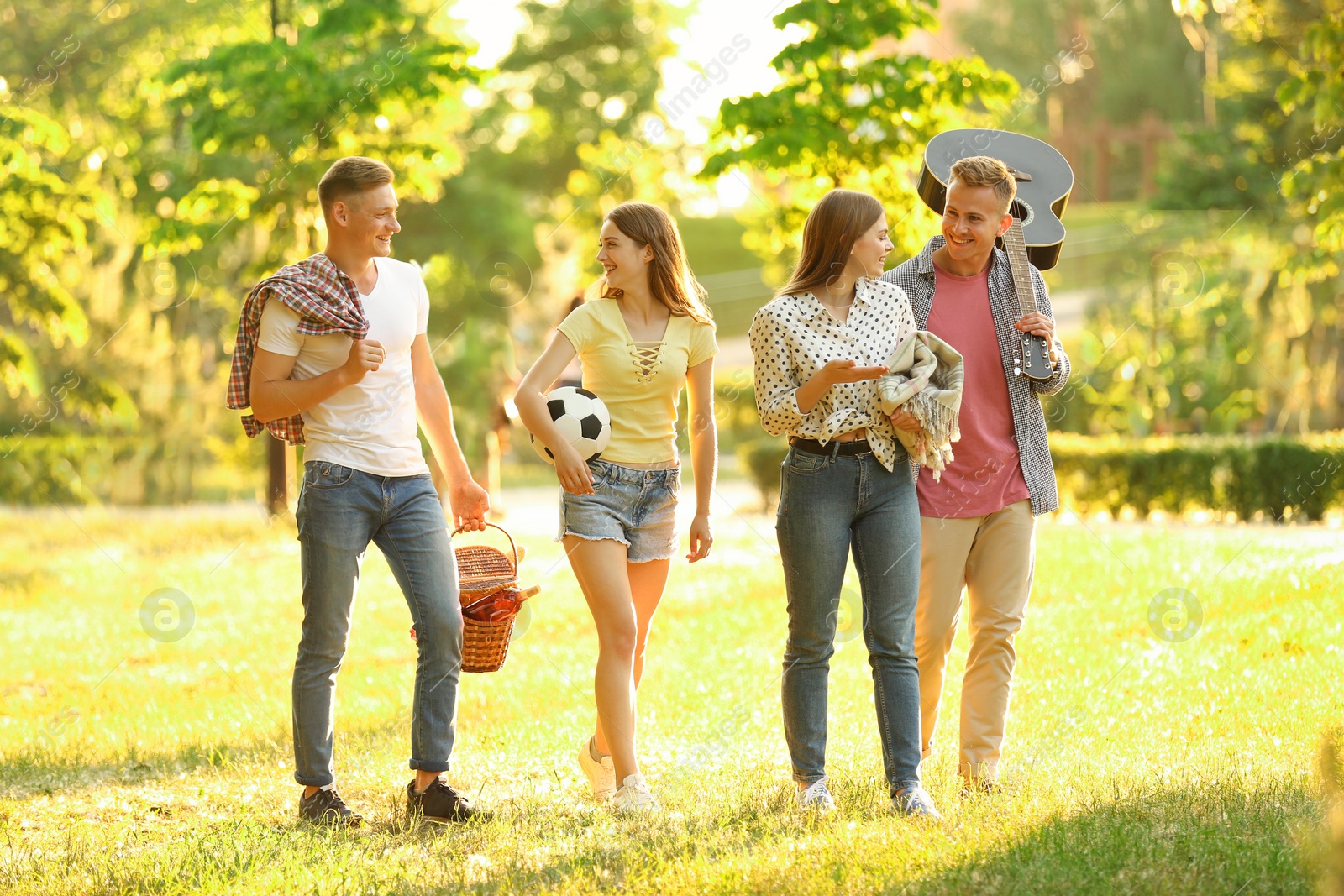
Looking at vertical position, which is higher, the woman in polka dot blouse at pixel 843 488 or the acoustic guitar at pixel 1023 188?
the acoustic guitar at pixel 1023 188

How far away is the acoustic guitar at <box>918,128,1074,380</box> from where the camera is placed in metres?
4.36

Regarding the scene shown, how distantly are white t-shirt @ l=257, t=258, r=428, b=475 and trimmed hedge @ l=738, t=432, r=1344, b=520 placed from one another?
9944 mm

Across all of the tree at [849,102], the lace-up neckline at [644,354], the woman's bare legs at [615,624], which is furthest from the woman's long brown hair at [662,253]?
the tree at [849,102]

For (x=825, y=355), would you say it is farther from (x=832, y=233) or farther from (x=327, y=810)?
(x=327, y=810)

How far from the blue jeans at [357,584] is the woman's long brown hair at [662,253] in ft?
3.19

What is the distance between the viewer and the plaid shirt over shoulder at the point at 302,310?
4.04 metres

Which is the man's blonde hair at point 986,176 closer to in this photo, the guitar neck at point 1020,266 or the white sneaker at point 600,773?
the guitar neck at point 1020,266

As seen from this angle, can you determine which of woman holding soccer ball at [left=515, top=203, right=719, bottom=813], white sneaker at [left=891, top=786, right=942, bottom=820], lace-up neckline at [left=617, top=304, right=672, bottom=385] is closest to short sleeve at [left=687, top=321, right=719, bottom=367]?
woman holding soccer ball at [left=515, top=203, right=719, bottom=813]

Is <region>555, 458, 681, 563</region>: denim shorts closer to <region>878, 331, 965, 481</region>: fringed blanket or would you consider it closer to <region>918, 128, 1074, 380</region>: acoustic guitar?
<region>878, 331, 965, 481</region>: fringed blanket

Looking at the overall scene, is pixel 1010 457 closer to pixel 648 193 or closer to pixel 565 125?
pixel 648 193

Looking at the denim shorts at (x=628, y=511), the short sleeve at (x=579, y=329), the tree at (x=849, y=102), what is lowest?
the denim shorts at (x=628, y=511)

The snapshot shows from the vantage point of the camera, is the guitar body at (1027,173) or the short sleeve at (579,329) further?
the guitar body at (1027,173)

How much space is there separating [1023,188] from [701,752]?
95.8 inches

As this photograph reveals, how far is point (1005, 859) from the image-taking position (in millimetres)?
3475
